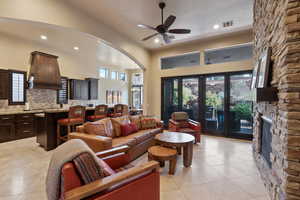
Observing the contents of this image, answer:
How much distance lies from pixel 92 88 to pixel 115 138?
5.38 metres

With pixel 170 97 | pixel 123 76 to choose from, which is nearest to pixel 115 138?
pixel 170 97

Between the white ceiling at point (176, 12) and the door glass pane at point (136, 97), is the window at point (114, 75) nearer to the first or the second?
the door glass pane at point (136, 97)

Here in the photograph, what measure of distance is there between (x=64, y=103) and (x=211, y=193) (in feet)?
22.4

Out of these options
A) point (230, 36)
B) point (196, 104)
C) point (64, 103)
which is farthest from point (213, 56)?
point (64, 103)

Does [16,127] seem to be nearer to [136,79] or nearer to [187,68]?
[187,68]

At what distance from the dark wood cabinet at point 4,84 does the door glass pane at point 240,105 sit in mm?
7908

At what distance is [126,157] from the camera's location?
217cm

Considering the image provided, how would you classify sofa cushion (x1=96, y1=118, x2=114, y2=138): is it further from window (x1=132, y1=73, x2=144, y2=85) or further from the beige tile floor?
window (x1=132, y1=73, x2=144, y2=85)

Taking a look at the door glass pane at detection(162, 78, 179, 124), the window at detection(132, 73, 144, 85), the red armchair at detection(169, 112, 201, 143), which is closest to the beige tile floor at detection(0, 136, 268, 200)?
the red armchair at detection(169, 112, 201, 143)

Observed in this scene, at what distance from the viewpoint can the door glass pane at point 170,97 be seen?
260 inches

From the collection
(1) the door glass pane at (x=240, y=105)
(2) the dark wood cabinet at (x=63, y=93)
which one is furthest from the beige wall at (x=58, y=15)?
(1) the door glass pane at (x=240, y=105)

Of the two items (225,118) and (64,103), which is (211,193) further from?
(64,103)

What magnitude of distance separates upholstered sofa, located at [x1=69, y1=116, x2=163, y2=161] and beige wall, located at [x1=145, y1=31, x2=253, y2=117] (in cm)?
278

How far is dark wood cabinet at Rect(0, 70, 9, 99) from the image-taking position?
5.00 meters
